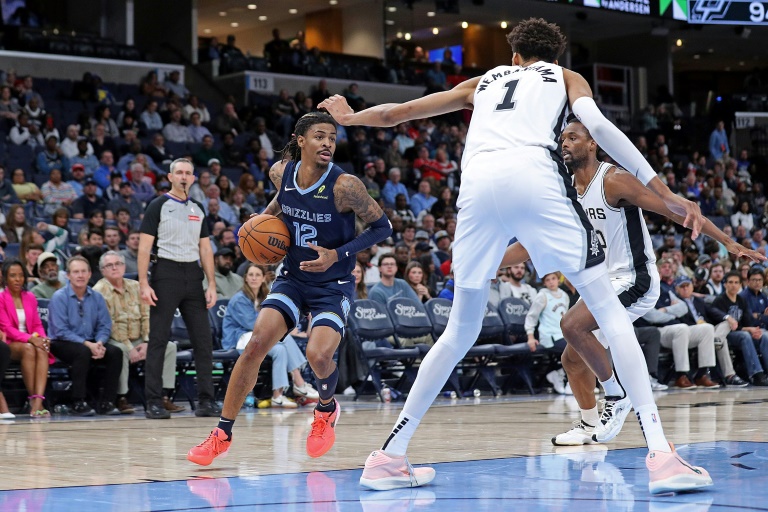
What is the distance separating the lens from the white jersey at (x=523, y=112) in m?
4.09

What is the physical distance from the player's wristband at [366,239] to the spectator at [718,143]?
824 inches

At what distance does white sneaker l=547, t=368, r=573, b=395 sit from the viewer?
36.3ft

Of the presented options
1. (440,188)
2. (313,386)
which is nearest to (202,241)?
(313,386)

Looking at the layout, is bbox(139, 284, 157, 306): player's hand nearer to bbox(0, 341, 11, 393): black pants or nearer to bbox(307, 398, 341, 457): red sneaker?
bbox(0, 341, 11, 393): black pants

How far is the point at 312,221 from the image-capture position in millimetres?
5234

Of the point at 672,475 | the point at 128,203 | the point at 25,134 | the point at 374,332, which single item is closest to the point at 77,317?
the point at 374,332

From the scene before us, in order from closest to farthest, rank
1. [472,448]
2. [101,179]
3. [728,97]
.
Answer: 1. [472,448]
2. [101,179]
3. [728,97]

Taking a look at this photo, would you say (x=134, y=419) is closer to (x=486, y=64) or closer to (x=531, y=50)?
(x=531, y=50)

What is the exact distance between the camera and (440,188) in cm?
1712

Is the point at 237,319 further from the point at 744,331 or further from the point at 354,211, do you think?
the point at 744,331

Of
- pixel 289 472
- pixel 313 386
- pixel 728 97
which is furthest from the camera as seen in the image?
pixel 728 97

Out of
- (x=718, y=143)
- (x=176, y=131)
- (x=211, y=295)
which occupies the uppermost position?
(x=718, y=143)

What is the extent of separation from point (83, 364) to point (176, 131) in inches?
335

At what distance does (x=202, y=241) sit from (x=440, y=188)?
9221 mm
